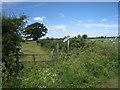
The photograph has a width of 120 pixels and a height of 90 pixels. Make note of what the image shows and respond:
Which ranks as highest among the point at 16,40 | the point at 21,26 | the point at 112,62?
the point at 21,26

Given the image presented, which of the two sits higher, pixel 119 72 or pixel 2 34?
pixel 2 34

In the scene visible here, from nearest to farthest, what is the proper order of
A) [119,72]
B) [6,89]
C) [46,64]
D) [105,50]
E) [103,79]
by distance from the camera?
[6,89] < [103,79] < [119,72] < [46,64] < [105,50]

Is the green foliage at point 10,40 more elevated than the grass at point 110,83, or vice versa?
the green foliage at point 10,40

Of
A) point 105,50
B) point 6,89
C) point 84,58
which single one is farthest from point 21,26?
point 105,50

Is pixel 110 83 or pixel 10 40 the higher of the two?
pixel 10 40

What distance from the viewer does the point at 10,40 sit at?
3914 mm

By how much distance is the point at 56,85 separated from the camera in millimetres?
3543

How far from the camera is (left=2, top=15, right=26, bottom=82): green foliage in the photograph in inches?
150

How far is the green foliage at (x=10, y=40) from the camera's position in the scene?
382cm

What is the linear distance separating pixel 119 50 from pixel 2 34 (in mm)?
5352

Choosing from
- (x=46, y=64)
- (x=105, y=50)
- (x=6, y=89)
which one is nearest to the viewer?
(x=6, y=89)

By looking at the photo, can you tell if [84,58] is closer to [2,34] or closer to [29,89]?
[29,89]

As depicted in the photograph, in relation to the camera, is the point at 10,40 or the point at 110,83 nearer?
the point at 10,40

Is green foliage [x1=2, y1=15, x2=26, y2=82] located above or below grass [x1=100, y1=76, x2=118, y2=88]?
above
